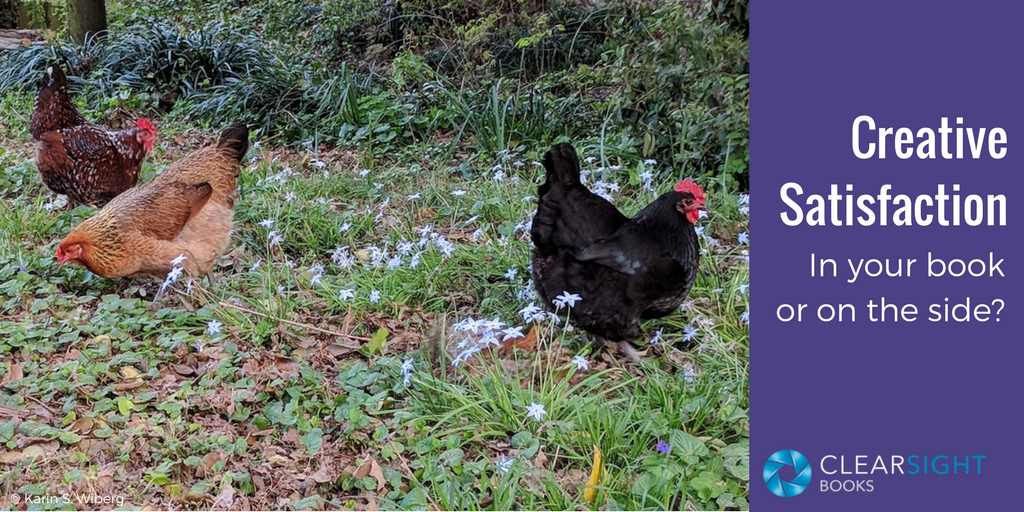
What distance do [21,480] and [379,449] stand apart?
3.84 ft

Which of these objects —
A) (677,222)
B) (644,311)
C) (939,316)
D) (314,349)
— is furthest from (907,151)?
(314,349)

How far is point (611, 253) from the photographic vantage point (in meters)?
3.22

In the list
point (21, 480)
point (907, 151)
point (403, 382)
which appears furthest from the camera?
point (403, 382)

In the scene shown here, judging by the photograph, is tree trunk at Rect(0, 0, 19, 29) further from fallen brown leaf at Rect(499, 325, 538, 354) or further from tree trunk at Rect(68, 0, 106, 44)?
fallen brown leaf at Rect(499, 325, 538, 354)

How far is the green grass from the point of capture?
2.57 meters

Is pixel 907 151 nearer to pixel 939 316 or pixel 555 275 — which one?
pixel 939 316

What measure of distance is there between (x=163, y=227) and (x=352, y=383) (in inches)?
57.9

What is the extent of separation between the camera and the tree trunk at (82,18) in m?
8.82

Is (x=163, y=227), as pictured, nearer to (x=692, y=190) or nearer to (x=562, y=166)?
(x=562, y=166)

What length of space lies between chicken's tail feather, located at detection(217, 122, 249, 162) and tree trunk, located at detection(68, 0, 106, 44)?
18.3 feet

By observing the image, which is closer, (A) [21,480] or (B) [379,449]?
(A) [21,480]

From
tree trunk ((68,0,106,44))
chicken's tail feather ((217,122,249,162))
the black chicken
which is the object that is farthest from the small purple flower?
tree trunk ((68,0,106,44))

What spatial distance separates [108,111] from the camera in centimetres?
730

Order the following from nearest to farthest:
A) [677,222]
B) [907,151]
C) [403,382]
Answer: [907,151], [403,382], [677,222]
